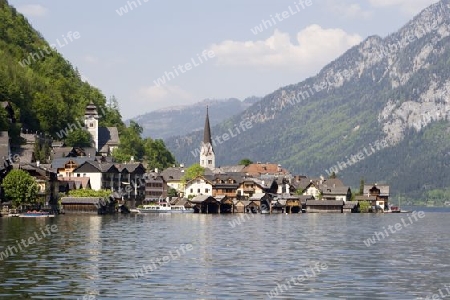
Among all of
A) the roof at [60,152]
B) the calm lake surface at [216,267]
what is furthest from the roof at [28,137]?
the calm lake surface at [216,267]

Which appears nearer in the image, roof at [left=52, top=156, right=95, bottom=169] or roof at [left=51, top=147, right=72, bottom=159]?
roof at [left=52, top=156, right=95, bottom=169]

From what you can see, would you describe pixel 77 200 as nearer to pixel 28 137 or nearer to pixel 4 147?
pixel 4 147

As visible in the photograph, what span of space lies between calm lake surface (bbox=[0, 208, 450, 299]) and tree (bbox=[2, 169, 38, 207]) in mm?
52515

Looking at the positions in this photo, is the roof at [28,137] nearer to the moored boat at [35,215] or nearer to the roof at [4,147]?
the roof at [4,147]

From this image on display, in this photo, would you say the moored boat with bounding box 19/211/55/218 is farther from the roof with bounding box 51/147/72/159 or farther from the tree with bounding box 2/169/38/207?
the roof with bounding box 51/147/72/159

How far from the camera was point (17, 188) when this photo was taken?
145 meters

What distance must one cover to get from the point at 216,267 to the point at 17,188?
90.1 meters

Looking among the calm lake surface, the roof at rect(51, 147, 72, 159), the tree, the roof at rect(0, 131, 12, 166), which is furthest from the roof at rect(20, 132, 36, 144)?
the calm lake surface

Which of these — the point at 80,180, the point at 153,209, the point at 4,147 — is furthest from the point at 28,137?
the point at 153,209

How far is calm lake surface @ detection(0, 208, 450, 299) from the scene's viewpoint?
160ft

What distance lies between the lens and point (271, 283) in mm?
52188

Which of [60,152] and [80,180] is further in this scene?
[60,152]

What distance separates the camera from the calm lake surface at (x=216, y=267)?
160 feet

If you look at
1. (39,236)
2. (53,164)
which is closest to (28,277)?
(39,236)
